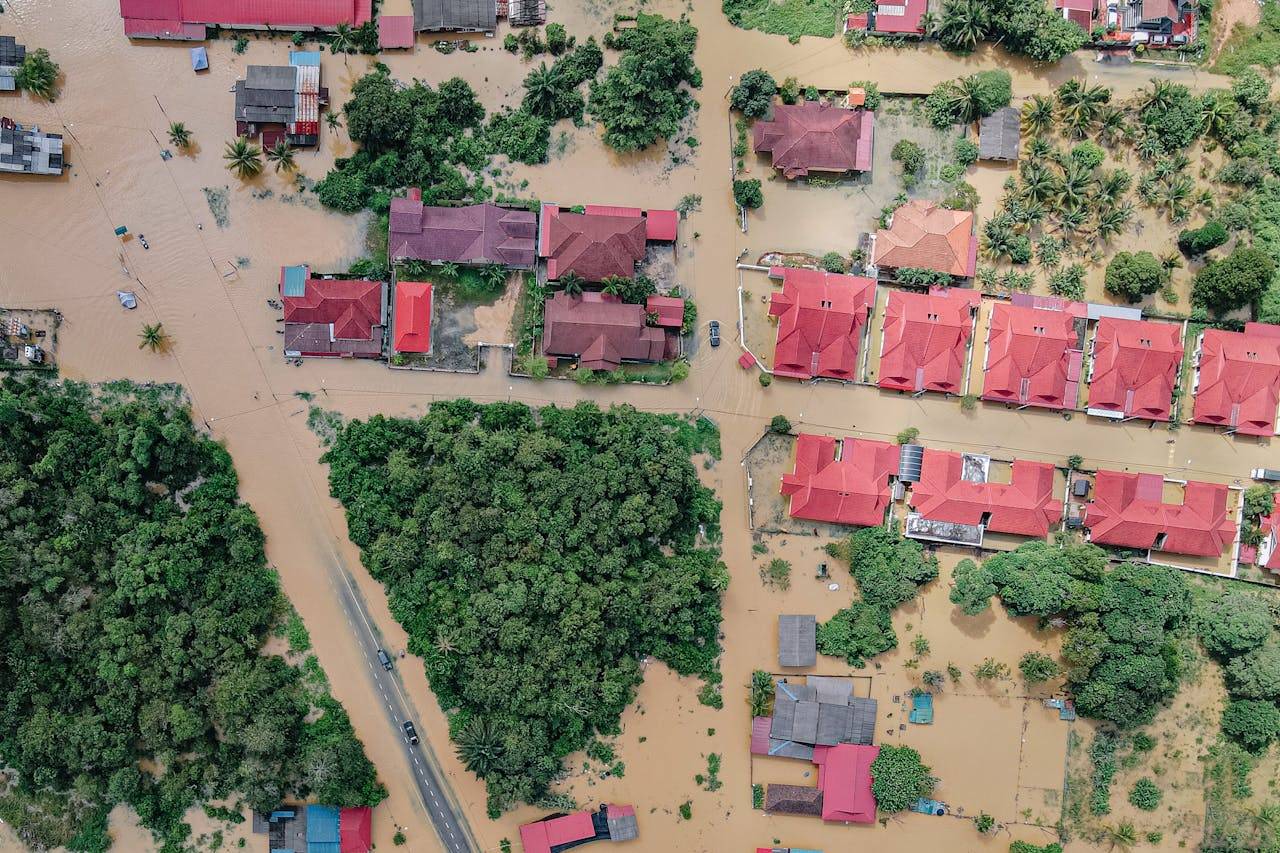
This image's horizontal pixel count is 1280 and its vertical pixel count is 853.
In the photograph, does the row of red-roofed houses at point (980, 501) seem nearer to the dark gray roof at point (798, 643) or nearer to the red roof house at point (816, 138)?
the dark gray roof at point (798, 643)

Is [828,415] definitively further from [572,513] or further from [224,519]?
[224,519]

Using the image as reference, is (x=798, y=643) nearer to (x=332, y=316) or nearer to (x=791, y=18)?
(x=332, y=316)

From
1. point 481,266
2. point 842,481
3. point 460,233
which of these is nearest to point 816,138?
point 842,481

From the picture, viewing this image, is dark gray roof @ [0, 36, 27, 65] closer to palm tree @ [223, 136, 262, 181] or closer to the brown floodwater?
the brown floodwater

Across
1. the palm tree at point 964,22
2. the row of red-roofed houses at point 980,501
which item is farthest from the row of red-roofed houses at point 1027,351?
the palm tree at point 964,22

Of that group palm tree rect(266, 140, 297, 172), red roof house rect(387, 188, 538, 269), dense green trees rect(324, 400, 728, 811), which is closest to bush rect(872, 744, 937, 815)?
dense green trees rect(324, 400, 728, 811)

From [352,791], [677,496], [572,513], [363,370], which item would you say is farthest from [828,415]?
[352,791]

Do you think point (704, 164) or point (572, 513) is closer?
point (572, 513)
